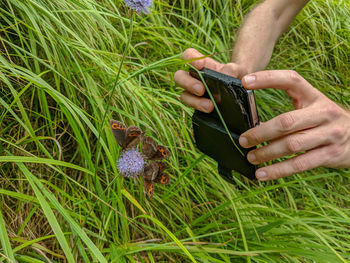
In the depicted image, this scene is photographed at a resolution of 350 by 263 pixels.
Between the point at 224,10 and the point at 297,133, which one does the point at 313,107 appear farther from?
the point at 224,10

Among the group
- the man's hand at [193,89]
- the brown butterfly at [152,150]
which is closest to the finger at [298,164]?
the man's hand at [193,89]

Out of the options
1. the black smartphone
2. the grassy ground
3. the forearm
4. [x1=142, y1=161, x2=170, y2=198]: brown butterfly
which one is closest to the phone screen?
the black smartphone

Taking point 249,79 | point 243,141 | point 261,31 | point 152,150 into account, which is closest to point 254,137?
point 243,141

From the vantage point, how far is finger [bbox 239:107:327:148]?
31.7 inches

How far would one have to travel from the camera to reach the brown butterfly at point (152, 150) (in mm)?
704

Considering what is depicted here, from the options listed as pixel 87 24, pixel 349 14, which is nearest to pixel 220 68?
pixel 87 24

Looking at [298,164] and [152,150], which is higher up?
[152,150]

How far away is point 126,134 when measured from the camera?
69 cm

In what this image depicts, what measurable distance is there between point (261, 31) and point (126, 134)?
39.5 inches

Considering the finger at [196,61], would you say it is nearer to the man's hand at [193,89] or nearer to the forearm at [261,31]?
the man's hand at [193,89]

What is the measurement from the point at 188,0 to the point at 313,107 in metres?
1.11

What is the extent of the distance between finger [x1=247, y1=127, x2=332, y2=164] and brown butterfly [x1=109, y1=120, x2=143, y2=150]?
0.32 metres

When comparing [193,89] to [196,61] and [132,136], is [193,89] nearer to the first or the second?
[196,61]

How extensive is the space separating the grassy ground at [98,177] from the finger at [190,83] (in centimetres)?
7
